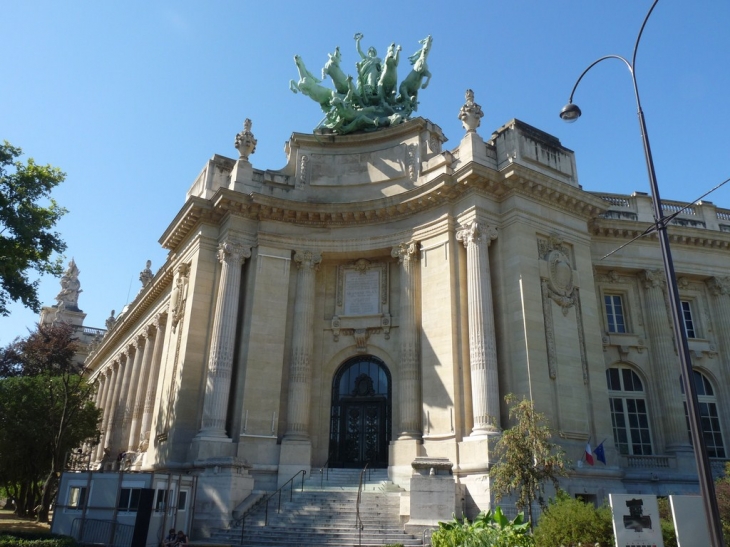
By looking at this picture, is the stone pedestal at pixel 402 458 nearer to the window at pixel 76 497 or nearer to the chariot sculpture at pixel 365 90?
the window at pixel 76 497

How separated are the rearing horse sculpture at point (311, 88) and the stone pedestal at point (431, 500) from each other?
2099 cm

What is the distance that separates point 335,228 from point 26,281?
1292 centimetres

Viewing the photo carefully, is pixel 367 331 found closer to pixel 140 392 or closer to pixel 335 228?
pixel 335 228

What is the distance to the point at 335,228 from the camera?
28547 mm

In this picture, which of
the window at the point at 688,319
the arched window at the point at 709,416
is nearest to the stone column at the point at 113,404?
the arched window at the point at 709,416

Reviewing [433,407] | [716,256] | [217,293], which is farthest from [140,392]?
[716,256]

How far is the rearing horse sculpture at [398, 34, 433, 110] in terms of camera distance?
1271 inches

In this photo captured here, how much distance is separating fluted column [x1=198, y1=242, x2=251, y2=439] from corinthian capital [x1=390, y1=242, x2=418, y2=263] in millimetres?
6619

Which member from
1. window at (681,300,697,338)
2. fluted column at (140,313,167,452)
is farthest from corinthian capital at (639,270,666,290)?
fluted column at (140,313,167,452)

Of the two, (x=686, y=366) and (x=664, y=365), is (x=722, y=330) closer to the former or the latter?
(x=664, y=365)

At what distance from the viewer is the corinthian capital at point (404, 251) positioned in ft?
87.5

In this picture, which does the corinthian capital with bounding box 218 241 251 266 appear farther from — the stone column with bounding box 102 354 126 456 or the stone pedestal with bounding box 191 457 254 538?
the stone column with bounding box 102 354 126 456

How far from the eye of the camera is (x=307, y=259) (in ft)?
91.7

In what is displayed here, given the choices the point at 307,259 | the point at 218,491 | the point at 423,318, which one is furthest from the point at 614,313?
the point at 218,491
